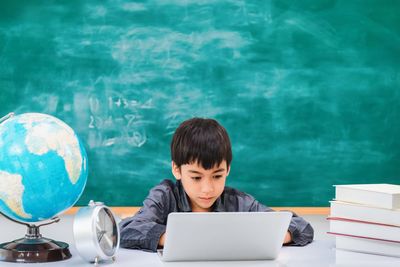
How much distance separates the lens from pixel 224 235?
2.12m

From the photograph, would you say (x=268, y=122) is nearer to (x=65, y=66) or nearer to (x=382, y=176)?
(x=382, y=176)

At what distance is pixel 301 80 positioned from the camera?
3592mm

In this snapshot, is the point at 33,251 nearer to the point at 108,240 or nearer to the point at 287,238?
the point at 108,240

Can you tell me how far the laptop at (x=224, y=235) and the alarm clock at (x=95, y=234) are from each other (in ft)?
0.49

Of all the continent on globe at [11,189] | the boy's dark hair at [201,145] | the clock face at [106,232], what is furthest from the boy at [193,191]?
the continent on globe at [11,189]

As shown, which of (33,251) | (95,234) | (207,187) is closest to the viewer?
(95,234)

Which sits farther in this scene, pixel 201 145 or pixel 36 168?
pixel 201 145

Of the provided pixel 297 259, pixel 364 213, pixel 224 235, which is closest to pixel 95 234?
pixel 224 235

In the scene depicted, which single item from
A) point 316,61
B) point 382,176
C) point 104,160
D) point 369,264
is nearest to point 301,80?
point 316,61

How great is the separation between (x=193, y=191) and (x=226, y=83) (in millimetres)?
1200

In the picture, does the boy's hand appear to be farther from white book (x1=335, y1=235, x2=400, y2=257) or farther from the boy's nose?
the boy's nose

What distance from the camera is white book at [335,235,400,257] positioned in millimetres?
2268

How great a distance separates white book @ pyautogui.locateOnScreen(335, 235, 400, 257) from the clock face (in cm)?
68

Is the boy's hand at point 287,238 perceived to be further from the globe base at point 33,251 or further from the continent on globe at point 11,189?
the continent on globe at point 11,189
